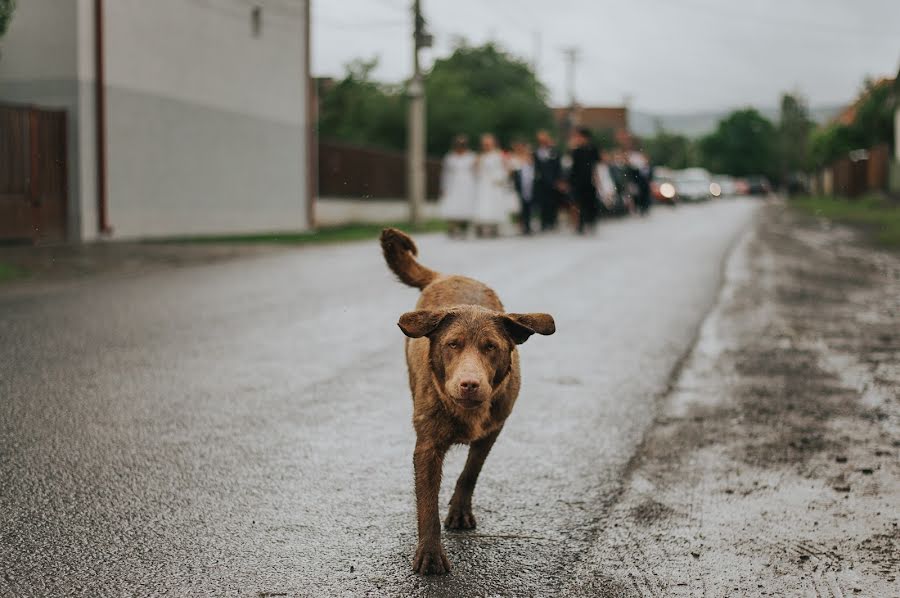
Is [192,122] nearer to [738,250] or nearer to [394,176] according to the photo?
[738,250]

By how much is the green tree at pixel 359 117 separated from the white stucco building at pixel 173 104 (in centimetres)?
2463

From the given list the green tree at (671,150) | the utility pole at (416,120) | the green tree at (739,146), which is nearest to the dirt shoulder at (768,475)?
the utility pole at (416,120)

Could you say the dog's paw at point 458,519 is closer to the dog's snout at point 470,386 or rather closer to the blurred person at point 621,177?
the dog's snout at point 470,386

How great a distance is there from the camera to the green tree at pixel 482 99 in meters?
55.9

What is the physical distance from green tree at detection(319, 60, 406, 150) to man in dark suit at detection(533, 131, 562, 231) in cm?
2785

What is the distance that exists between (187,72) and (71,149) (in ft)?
14.4

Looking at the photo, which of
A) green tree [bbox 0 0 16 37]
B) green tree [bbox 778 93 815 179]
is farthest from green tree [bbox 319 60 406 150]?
green tree [bbox 778 93 815 179]

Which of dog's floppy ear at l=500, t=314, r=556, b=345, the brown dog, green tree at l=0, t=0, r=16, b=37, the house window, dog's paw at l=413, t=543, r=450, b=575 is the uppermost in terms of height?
the house window

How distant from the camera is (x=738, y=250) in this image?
19828mm

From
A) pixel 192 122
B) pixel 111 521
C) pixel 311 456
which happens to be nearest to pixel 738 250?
pixel 192 122

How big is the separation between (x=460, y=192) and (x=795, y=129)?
74211 mm

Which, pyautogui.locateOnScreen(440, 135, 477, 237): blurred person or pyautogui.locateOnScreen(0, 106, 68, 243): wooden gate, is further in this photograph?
pyautogui.locateOnScreen(440, 135, 477, 237): blurred person

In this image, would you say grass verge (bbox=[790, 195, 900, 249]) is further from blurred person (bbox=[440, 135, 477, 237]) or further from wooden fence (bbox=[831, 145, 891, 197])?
blurred person (bbox=[440, 135, 477, 237])

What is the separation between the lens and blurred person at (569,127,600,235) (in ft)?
73.1
